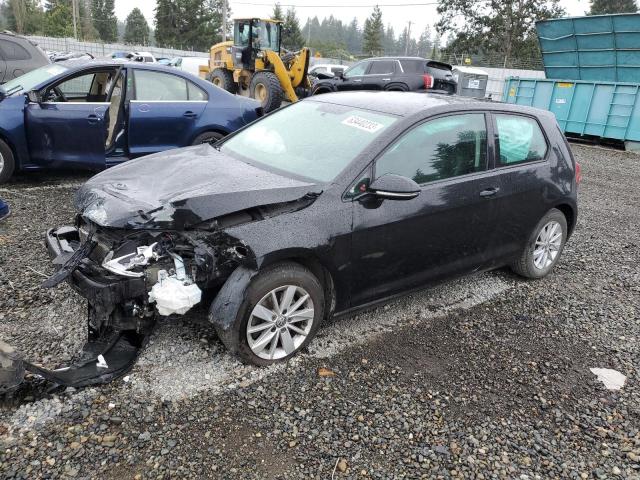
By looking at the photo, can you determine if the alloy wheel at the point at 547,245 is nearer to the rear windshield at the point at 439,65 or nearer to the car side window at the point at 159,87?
the car side window at the point at 159,87

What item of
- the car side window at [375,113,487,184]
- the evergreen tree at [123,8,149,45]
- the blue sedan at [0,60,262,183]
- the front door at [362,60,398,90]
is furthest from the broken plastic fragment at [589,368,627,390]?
the evergreen tree at [123,8,149,45]

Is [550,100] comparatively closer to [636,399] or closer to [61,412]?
[636,399]

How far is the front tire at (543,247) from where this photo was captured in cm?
462

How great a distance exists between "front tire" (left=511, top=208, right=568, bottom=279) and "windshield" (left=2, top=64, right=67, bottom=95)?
18.5 ft

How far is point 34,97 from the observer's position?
19.5 feet

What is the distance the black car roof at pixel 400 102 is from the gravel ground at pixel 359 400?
61.1 inches

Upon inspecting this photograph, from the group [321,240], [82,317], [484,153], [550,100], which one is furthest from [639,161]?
[82,317]

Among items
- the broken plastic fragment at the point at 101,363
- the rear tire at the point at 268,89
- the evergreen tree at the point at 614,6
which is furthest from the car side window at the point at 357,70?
the evergreen tree at the point at 614,6

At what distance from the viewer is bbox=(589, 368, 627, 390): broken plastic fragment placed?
11.1 ft

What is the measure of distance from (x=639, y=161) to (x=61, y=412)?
1376 cm

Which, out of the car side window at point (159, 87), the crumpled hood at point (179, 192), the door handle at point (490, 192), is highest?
the car side window at point (159, 87)

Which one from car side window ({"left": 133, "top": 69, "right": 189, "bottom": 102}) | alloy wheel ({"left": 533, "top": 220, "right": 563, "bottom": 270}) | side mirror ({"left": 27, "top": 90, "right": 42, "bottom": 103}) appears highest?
car side window ({"left": 133, "top": 69, "right": 189, "bottom": 102})

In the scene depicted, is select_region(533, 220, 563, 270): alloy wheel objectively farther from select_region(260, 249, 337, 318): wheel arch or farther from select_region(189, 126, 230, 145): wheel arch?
select_region(189, 126, 230, 145): wheel arch

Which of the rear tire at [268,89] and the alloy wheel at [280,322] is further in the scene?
the rear tire at [268,89]
